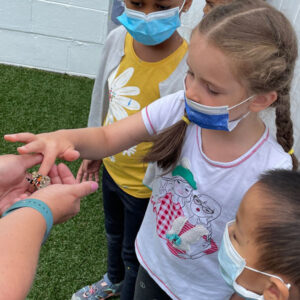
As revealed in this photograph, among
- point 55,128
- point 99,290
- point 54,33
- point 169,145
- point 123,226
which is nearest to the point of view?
point 169,145

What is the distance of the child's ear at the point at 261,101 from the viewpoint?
3.52ft

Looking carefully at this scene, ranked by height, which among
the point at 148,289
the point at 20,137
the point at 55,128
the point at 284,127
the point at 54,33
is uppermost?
the point at 284,127

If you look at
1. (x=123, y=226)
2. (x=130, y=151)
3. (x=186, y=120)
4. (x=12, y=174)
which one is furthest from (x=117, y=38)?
(x=123, y=226)

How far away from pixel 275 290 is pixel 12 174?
835mm

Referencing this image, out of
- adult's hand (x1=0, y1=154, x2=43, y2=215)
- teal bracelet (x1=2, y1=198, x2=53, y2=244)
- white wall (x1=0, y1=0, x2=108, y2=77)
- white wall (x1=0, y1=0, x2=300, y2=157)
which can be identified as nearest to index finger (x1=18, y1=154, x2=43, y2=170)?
adult's hand (x1=0, y1=154, x2=43, y2=215)

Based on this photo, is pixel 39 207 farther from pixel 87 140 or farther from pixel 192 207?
pixel 192 207

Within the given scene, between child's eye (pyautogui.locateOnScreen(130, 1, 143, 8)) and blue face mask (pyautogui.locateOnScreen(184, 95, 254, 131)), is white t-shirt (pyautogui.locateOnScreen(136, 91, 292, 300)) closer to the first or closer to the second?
blue face mask (pyautogui.locateOnScreen(184, 95, 254, 131))

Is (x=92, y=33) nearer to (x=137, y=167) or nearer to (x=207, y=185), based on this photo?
(x=137, y=167)

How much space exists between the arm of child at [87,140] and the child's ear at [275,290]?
626 mm

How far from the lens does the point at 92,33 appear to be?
386 cm

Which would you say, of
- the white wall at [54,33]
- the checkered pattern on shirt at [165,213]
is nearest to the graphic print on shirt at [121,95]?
the checkered pattern on shirt at [165,213]

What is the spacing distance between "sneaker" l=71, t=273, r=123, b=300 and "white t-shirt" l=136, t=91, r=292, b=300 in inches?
32.0

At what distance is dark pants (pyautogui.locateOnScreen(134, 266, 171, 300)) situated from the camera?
1406 millimetres

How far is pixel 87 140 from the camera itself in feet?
4.11
